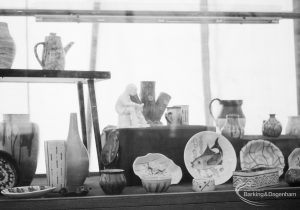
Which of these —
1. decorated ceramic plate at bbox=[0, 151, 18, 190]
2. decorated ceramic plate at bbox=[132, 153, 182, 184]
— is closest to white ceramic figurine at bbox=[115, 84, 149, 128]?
decorated ceramic plate at bbox=[132, 153, 182, 184]

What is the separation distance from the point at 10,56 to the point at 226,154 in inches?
37.2

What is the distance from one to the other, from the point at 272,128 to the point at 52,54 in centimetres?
99

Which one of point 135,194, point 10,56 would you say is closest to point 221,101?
point 135,194

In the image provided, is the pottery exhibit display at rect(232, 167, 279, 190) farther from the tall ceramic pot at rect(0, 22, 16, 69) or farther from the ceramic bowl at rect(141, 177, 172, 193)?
the tall ceramic pot at rect(0, 22, 16, 69)

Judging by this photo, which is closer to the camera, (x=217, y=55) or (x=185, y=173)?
(x=185, y=173)

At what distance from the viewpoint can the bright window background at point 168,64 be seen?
2967 mm

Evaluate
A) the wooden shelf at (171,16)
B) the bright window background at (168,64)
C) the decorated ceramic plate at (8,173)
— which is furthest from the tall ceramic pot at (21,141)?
the bright window background at (168,64)

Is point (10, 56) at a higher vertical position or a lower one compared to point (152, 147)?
higher

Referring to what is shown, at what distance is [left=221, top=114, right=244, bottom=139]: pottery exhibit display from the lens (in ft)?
5.50

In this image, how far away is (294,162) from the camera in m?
1.69

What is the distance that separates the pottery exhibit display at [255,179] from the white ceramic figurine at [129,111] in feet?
1.45

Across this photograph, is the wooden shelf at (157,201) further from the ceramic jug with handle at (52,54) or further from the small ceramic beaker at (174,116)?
the ceramic jug with handle at (52,54)

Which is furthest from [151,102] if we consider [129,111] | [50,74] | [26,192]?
[26,192]

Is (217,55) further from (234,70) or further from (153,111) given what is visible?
(153,111)
